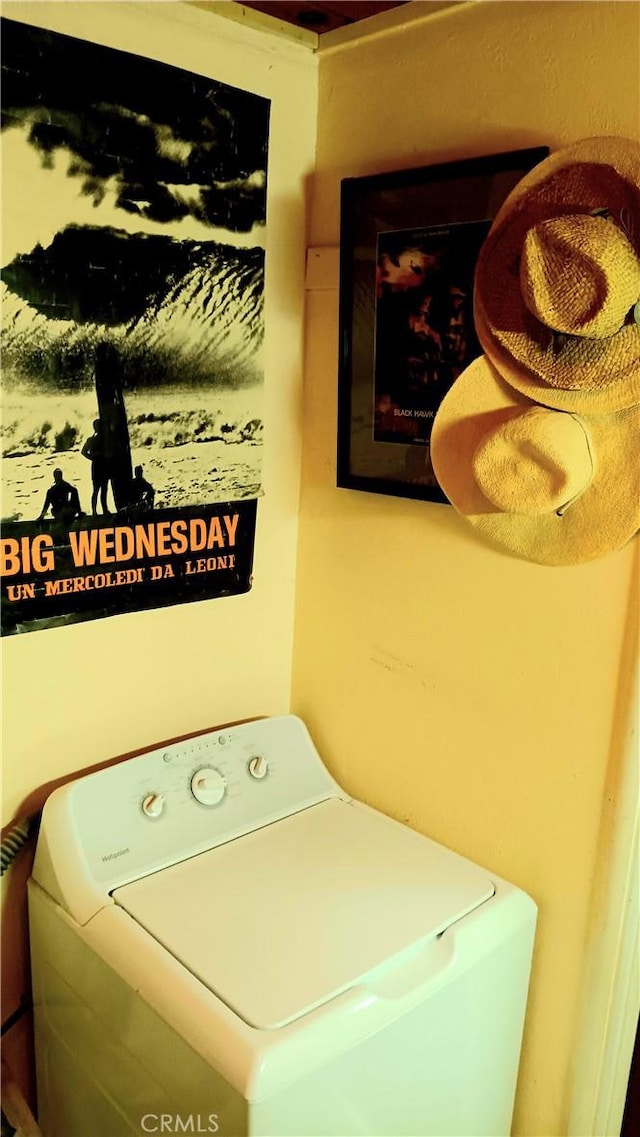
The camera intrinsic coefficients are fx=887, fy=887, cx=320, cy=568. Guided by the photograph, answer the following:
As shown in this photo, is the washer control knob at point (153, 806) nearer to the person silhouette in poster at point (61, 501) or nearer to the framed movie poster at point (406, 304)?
the person silhouette in poster at point (61, 501)

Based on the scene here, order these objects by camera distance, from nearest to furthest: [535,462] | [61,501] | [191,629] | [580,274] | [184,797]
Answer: [580,274] < [535,462] < [61,501] < [184,797] < [191,629]

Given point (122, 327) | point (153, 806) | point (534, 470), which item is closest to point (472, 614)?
point (534, 470)

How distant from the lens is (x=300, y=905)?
3.84 ft

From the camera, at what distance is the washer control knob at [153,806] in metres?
1.29

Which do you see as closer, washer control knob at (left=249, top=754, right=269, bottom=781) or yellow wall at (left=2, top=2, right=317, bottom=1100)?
yellow wall at (left=2, top=2, right=317, bottom=1100)

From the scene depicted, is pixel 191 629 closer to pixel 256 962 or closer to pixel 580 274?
pixel 256 962

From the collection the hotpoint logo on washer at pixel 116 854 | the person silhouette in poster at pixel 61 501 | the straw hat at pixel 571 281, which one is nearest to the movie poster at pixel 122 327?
the person silhouette in poster at pixel 61 501

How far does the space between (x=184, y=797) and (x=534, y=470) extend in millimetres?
705

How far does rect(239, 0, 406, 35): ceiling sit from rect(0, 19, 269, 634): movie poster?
118 mm

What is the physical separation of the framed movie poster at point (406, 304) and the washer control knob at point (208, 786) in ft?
1.65

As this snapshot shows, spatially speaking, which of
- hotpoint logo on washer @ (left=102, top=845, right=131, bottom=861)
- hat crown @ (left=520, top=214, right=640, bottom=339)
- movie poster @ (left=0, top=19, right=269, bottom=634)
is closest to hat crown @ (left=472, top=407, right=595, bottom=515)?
hat crown @ (left=520, top=214, right=640, bottom=339)

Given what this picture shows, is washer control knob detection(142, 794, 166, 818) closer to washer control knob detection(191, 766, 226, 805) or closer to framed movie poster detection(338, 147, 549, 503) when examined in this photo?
washer control knob detection(191, 766, 226, 805)

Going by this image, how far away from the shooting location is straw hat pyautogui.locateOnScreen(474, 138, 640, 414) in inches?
38.1

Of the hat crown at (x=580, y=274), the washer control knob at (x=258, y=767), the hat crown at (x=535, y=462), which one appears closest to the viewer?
the hat crown at (x=580, y=274)
